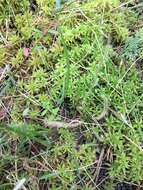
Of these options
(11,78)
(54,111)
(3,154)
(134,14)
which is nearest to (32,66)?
(11,78)

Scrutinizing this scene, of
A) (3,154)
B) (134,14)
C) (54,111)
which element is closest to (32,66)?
(54,111)

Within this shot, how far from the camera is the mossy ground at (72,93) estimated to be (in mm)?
1465

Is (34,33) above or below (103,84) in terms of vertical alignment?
above

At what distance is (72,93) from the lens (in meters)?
1.54

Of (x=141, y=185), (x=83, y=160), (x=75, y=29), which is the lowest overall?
(x=141, y=185)

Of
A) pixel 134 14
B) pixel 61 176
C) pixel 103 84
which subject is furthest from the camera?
pixel 134 14

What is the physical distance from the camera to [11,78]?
158 cm

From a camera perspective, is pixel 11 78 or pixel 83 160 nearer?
pixel 83 160

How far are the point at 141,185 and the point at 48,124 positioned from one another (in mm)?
417

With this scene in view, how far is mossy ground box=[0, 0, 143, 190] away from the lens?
4.81ft

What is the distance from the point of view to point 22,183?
4.43 feet

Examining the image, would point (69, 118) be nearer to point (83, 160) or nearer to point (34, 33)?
point (83, 160)

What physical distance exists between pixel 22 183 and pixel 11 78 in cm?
45

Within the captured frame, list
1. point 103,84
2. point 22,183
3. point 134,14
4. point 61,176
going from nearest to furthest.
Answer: point 22,183
point 61,176
point 103,84
point 134,14
